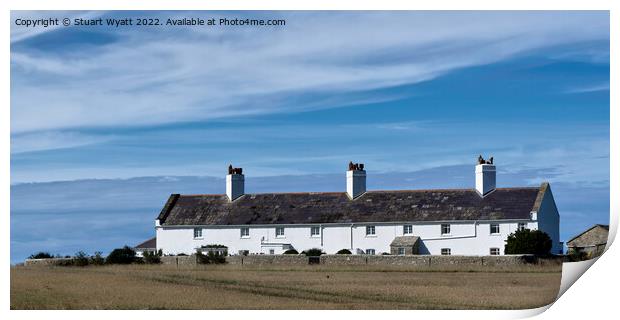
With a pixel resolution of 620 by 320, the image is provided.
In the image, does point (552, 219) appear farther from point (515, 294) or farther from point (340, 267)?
point (515, 294)

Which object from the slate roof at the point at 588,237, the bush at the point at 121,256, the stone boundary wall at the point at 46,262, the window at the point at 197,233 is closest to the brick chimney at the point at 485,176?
the slate roof at the point at 588,237

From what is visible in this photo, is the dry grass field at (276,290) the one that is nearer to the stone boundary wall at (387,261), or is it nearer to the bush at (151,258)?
the stone boundary wall at (387,261)

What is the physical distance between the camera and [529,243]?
5419 centimetres

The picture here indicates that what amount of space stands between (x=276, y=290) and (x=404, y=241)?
88.2 feet

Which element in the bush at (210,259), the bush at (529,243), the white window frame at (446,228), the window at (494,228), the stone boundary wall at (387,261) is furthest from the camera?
the white window frame at (446,228)

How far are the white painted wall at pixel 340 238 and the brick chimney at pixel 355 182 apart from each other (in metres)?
2.81

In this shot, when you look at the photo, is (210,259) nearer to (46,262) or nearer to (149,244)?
(46,262)

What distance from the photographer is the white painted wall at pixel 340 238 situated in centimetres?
6038

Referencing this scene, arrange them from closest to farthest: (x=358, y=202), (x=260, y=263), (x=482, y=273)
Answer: (x=482, y=273) < (x=260, y=263) < (x=358, y=202)

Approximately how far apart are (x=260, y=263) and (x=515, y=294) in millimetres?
22518

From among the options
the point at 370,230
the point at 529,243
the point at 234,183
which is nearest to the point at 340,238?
the point at 370,230

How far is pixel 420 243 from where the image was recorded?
6153 cm

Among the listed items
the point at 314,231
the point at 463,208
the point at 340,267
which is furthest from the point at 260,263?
the point at 463,208

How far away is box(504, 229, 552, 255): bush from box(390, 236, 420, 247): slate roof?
6.71m
